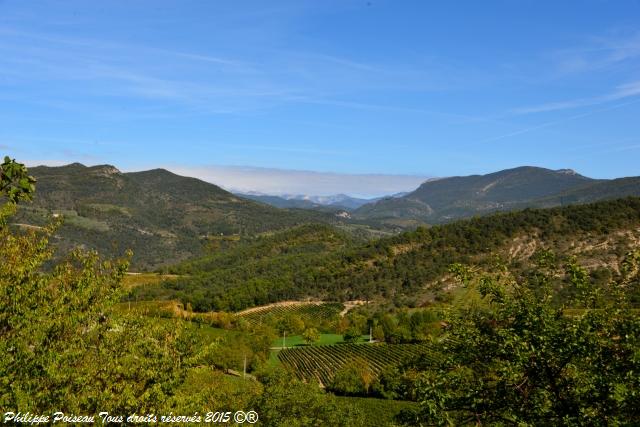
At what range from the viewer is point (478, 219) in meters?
160

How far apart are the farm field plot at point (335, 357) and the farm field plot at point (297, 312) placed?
26.6 meters

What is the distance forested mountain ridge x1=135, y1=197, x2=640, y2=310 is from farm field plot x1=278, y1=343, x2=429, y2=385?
34894 millimetres

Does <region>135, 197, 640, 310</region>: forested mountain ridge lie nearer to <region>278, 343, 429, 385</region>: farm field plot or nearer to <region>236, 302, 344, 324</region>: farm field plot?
<region>236, 302, 344, 324</region>: farm field plot

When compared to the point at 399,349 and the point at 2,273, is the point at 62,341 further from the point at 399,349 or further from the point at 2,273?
the point at 399,349

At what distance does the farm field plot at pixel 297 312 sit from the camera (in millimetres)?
129250

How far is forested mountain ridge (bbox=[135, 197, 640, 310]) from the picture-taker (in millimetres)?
123188

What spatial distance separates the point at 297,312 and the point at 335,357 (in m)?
47.7

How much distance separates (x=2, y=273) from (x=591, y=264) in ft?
404

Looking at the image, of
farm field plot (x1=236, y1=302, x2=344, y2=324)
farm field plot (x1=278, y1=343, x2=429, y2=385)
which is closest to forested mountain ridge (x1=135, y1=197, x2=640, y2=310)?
farm field plot (x1=236, y1=302, x2=344, y2=324)

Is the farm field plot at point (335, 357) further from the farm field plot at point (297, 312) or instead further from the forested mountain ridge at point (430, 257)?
the forested mountain ridge at point (430, 257)

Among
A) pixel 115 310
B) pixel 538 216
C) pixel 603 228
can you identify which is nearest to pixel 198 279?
pixel 538 216

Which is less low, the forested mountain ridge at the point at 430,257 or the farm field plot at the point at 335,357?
the forested mountain ridge at the point at 430,257

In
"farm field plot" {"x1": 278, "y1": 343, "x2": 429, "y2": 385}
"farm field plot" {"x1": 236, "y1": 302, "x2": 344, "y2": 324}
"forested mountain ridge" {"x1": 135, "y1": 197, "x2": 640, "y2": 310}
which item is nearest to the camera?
"farm field plot" {"x1": 278, "y1": 343, "x2": 429, "y2": 385}

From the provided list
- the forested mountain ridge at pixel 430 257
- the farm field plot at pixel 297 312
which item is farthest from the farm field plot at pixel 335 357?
the forested mountain ridge at pixel 430 257
